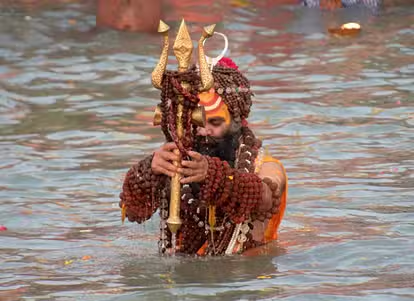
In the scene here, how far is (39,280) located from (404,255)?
6.93 ft

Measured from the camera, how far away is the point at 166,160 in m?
6.02

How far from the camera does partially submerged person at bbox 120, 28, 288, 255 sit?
6059 mm

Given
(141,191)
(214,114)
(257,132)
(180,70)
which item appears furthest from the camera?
(257,132)

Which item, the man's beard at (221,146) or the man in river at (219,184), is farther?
the man's beard at (221,146)

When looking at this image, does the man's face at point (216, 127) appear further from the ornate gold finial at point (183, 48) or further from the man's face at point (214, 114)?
the ornate gold finial at point (183, 48)

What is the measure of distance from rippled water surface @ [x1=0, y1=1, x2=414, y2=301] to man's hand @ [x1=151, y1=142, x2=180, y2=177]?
650 millimetres

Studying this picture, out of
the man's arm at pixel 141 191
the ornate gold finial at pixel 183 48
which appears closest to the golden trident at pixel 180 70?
the ornate gold finial at pixel 183 48

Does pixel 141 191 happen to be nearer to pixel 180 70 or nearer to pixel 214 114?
pixel 214 114

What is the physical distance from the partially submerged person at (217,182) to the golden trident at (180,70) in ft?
0.16

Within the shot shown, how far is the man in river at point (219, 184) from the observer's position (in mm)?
6082

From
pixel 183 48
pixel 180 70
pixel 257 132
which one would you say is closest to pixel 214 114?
pixel 180 70

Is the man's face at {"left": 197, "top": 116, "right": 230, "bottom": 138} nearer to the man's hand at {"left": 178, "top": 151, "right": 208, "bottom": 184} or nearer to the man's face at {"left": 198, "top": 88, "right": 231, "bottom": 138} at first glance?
the man's face at {"left": 198, "top": 88, "right": 231, "bottom": 138}

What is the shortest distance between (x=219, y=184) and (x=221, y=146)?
0.61 meters

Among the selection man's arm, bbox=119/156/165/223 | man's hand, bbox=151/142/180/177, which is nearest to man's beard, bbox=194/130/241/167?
man's arm, bbox=119/156/165/223
